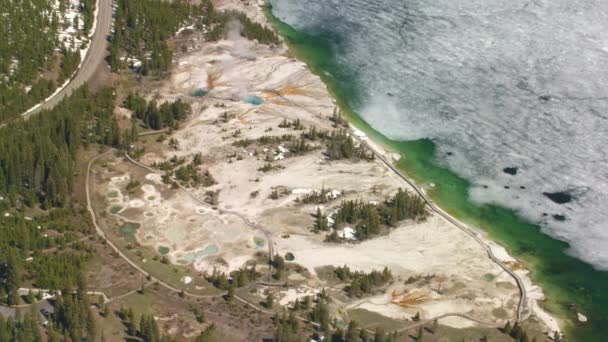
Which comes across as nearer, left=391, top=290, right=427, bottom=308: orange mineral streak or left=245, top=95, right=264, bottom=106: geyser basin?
left=391, top=290, right=427, bottom=308: orange mineral streak

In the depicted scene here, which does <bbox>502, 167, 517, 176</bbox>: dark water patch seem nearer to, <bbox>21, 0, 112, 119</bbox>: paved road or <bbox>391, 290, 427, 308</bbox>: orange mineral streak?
<bbox>391, 290, 427, 308</bbox>: orange mineral streak

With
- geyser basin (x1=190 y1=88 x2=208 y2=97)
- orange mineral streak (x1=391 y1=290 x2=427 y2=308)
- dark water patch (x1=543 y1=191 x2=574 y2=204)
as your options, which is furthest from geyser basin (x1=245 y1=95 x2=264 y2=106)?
dark water patch (x1=543 y1=191 x2=574 y2=204)

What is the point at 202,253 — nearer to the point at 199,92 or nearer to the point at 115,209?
the point at 115,209

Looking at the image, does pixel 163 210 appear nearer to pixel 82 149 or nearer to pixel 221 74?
pixel 82 149

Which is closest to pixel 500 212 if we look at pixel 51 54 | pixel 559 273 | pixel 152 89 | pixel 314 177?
pixel 559 273

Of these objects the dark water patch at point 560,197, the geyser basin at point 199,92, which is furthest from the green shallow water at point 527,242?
the geyser basin at point 199,92

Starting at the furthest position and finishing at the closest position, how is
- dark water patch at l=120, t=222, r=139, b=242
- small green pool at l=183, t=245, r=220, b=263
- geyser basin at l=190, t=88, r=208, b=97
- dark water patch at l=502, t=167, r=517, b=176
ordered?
1. geyser basin at l=190, t=88, r=208, b=97
2. dark water patch at l=502, t=167, r=517, b=176
3. dark water patch at l=120, t=222, r=139, b=242
4. small green pool at l=183, t=245, r=220, b=263

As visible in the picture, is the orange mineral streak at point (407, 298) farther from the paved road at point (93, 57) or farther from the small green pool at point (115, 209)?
the paved road at point (93, 57)
